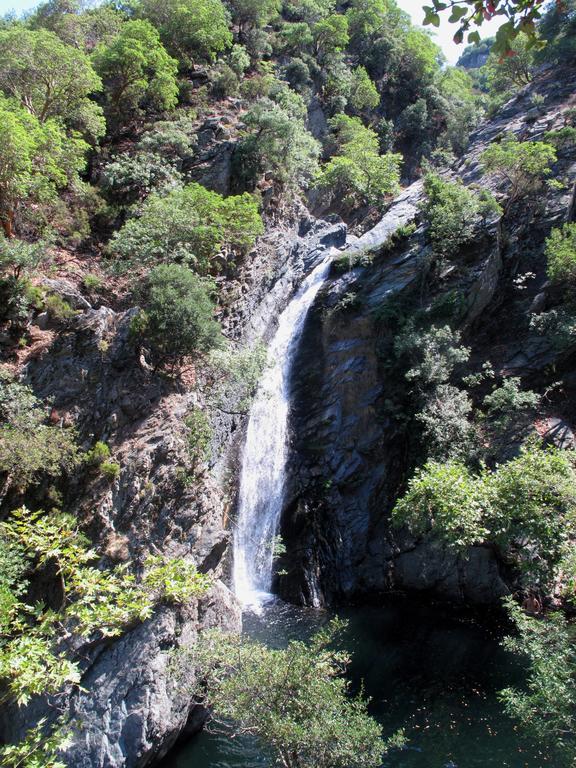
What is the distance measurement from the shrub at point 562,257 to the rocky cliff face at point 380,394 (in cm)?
190

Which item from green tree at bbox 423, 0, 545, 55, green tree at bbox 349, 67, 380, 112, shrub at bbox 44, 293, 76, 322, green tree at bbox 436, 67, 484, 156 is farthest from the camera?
green tree at bbox 436, 67, 484, 156

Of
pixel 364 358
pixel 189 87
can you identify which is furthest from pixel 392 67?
pixel 364 358

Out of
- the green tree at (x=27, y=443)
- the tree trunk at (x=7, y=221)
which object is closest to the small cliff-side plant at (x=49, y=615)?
the green tree at (x=27, y=443)

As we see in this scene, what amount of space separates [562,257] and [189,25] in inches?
1119

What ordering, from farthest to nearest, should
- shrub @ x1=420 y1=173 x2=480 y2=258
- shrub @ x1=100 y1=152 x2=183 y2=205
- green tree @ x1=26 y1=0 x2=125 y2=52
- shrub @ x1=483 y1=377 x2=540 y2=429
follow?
green tree @ x1=26 y1=0 x2=125 y2=52
shrub @ x1=420 y1=173 x2=480 y2=258
shrub @ x1=100 y1=152 x2=183 y2=205
shrub @ x1=483 y1=377 x2=540 y2=429

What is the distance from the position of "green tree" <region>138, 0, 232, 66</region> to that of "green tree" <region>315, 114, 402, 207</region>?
11013 millimetres

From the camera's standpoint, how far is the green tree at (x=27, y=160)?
16578 mm

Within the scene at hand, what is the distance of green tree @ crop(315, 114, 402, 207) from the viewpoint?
1366 inches

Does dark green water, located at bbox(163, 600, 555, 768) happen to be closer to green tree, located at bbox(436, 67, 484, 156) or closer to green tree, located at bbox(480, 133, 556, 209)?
green tree, located at bbox(480, 133, 556, 209)

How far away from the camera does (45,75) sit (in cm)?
2212

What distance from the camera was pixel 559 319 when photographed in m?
21.5

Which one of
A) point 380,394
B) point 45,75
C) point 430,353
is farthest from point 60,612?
point 45,75

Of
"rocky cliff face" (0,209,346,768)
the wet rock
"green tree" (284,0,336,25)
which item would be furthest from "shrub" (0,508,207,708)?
"green tree" (284,0,336,25)

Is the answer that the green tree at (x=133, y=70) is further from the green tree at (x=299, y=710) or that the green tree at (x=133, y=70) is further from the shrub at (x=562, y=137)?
the green tree at (x=299, y=710)
